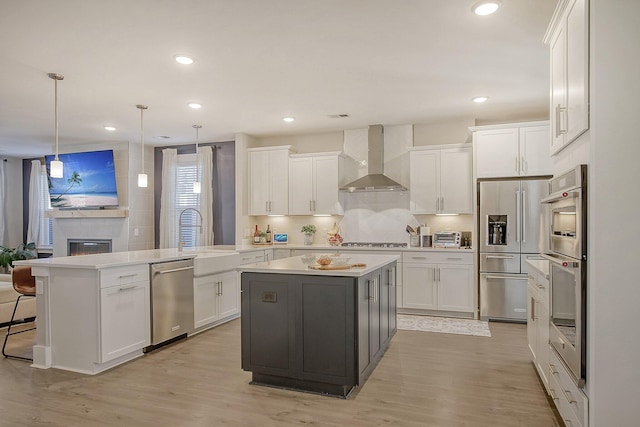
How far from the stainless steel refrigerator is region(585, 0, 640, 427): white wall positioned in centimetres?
335

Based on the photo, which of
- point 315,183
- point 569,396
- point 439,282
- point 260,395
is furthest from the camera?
point 315,183

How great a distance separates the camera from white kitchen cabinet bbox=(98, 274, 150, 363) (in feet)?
11.7

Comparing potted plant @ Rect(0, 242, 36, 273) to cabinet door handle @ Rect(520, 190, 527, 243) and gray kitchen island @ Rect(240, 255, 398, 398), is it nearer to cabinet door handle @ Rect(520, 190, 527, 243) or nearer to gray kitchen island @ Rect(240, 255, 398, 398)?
gray kitchen island @ Rect(240, 255, 398, 398)

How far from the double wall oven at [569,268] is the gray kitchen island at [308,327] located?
1.26 meters

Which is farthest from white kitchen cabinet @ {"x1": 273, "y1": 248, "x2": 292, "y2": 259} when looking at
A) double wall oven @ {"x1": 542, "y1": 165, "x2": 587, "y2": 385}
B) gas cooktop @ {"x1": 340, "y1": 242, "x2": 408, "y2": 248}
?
double wall oven @ {"x1": 542, "y1": 165, "x2": 587, "y2": 385}

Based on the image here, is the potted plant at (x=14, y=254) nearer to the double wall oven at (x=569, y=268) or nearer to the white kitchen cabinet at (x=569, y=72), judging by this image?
the double wall oven at (x=569, y=268)

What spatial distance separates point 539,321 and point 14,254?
29.0 feet

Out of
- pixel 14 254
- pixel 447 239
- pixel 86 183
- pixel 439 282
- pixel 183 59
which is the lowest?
pixel 439 282

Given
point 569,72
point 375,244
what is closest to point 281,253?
point 375,244

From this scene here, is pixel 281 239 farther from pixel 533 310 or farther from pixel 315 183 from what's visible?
pixel 533 310

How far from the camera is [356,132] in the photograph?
656cm

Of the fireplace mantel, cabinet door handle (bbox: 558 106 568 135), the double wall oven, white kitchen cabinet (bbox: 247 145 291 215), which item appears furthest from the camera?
the fireplace mantel

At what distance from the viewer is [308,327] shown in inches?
125

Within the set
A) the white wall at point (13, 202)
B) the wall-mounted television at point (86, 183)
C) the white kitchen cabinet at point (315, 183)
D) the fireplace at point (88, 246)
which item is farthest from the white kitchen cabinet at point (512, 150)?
the white wall at point (13, 202)
